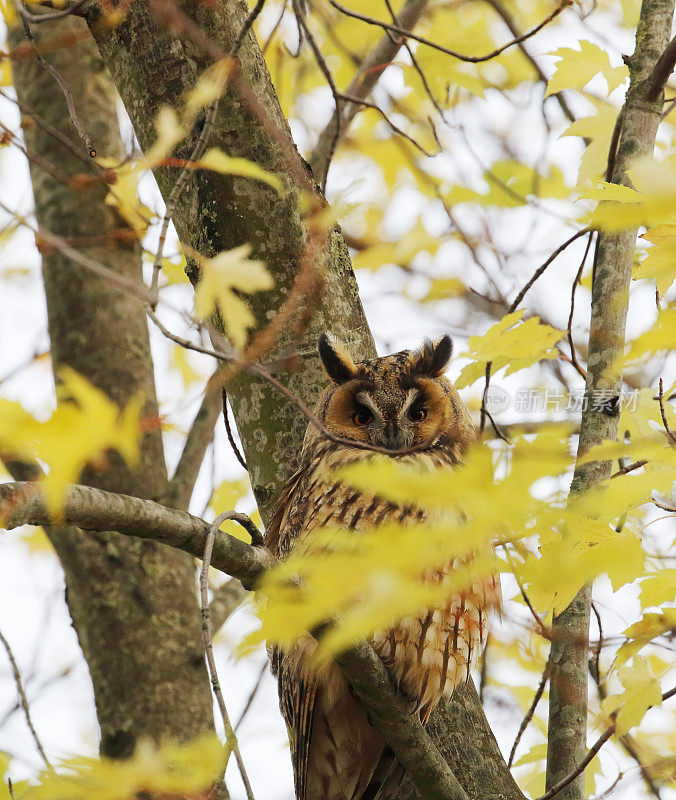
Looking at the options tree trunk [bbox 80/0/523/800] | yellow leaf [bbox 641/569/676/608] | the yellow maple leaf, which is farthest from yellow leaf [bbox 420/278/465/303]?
the yellow maple leaf

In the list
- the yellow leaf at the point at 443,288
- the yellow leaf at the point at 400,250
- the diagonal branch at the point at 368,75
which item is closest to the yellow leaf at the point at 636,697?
the diagonal branch at the point at 368,75

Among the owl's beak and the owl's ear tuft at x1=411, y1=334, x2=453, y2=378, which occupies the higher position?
the owl's ear tuft at x1=411, y1=334, x2=453, y2=378

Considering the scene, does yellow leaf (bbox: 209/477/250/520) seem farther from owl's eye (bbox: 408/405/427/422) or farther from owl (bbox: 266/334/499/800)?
owl's eye (bbox: 408/405/427/422)

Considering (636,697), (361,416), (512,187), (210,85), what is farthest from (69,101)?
(512,187)

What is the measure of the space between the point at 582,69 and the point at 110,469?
2089mm

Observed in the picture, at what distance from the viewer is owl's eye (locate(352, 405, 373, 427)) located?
2.54 meters

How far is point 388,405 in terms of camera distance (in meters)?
2.49

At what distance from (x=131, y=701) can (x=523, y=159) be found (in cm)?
324

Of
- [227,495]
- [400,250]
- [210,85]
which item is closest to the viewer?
[210,85]

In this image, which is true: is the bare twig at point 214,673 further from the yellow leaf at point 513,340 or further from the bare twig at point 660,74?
the bare twig at point 660,74

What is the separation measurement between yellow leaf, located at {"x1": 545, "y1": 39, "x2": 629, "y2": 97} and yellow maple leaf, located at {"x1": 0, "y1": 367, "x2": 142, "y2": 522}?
1.79m

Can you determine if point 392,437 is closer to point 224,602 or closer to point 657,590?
point 657,590

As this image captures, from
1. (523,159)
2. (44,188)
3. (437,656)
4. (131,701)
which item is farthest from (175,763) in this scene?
(523,159)

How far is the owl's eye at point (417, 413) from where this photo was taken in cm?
254
